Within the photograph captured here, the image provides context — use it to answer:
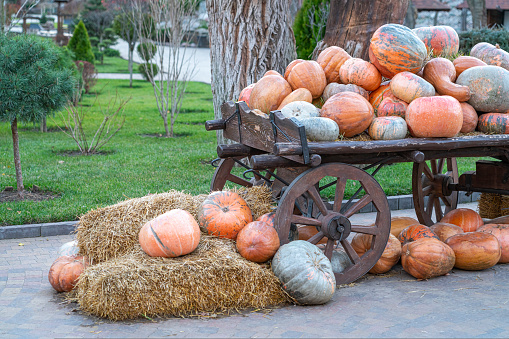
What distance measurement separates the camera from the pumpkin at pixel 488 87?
506cm

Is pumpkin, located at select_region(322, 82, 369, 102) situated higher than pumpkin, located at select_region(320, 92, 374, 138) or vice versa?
pumpkin, located at select_region(322, 82, 369, 102)

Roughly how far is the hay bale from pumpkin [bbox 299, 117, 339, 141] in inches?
43.9

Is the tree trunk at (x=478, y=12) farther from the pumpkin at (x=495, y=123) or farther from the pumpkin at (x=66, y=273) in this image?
the pumpkin at (x=66, y=273)

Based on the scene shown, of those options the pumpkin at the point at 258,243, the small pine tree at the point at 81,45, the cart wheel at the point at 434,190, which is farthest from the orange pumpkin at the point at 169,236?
the small pine tree at the point at 81,45

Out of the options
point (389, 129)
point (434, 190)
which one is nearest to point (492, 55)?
point (434, 190)

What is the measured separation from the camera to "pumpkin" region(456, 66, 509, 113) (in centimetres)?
506

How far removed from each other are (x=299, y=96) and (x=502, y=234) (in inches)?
90.9

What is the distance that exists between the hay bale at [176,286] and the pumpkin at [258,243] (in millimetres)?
83

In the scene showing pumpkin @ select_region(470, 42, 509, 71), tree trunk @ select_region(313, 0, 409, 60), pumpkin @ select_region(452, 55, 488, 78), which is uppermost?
tree trunk @ select_region(313, 0, 409, 60)

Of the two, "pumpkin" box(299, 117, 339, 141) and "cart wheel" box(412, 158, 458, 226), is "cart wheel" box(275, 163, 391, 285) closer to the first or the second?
Result: "pumpkin" box(299, 117, 339, 141)

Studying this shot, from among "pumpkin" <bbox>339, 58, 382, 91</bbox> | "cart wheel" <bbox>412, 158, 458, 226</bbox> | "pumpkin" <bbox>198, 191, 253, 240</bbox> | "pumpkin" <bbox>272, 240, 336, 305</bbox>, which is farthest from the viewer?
"cart wheel" <bbox>412, 158, 458, 226</bbox>

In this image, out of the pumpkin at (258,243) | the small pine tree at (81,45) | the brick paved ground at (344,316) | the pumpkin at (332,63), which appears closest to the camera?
the brick paved ground at (344,316)

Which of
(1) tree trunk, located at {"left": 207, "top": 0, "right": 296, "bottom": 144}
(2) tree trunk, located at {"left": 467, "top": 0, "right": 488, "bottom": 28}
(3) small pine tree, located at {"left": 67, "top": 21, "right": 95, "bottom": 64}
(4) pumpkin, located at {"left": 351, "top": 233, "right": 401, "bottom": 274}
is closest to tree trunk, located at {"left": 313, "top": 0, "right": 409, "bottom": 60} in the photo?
(1) tree trunk, located at {"left": 207, "top": 0, "right": 296, "bottom": 144}

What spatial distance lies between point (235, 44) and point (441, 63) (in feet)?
14.0
